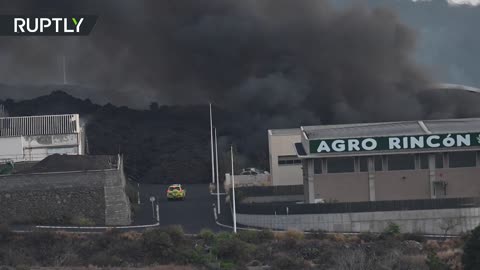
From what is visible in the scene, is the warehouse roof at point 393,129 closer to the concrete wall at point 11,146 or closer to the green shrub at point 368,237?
the green shrub at point 368,237

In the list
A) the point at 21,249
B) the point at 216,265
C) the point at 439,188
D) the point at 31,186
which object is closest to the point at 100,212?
the point at 31,186

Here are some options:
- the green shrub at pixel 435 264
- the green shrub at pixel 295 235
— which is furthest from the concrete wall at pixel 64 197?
the green shrub at pixel 435 264

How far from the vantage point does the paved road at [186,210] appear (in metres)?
53.5

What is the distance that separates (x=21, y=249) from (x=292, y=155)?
85.5ft

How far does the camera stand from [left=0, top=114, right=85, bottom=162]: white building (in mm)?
68000

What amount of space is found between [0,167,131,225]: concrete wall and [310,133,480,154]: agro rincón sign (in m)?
9.66

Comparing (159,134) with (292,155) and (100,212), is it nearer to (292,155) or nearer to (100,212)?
(292,155)

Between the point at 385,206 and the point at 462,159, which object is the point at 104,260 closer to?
the point at 385,206

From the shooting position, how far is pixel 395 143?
2137 inches

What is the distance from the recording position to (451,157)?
181 feet

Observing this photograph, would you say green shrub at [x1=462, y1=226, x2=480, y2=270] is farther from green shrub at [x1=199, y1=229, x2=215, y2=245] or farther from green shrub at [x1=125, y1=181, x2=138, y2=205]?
green shrub at [x1=125, y1=181, x2=138, y2=205]

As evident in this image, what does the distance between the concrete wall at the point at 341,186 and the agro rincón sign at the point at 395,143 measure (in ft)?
4.54

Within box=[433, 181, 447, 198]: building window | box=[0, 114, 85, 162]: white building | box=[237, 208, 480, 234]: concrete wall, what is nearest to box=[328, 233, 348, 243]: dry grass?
box=[237, 208, 480, 234]: concrete wall

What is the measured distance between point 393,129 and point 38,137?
22567 mm
